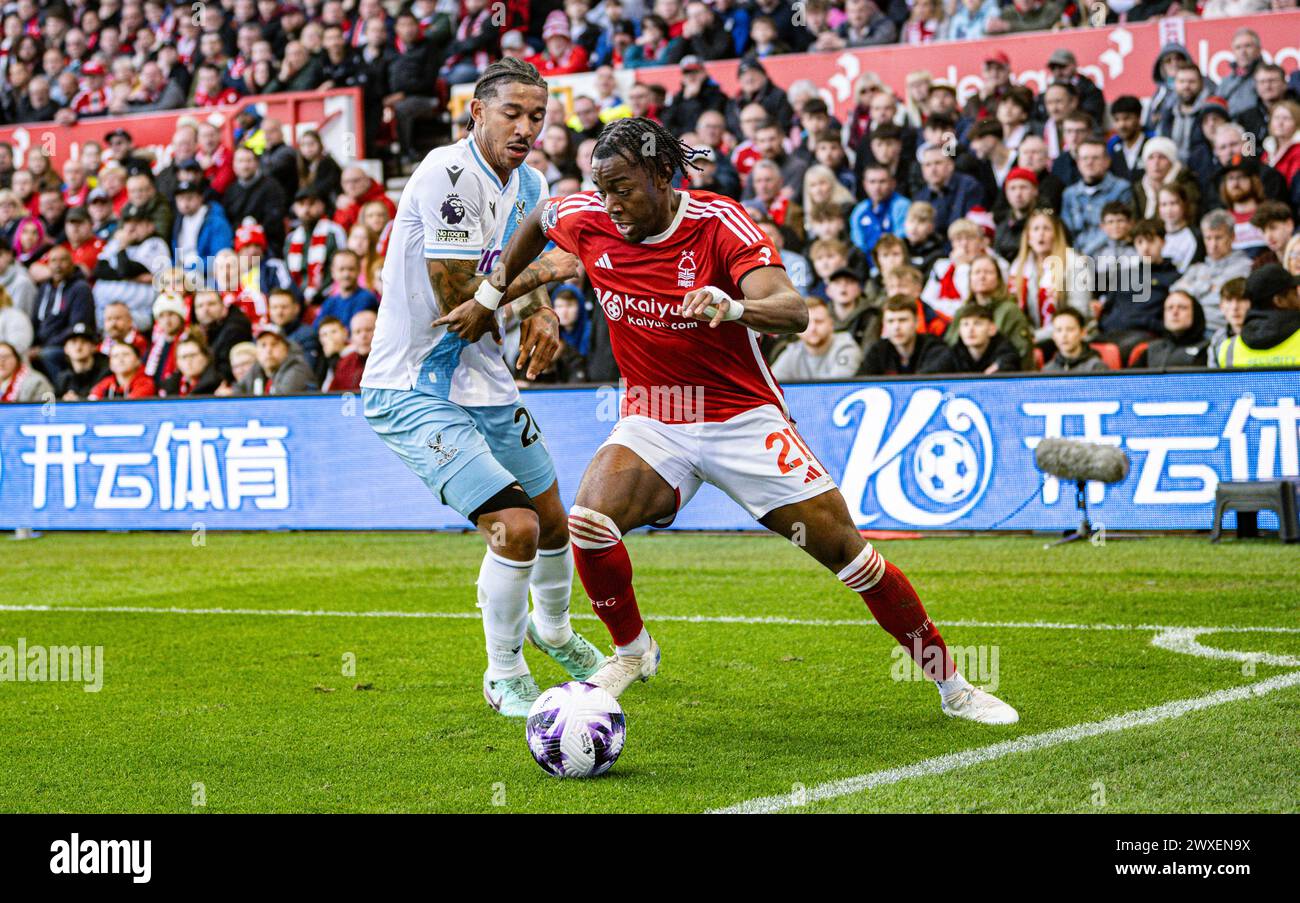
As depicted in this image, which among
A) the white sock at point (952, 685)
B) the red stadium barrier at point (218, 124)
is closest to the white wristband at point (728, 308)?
the white sock at point (952, 685)

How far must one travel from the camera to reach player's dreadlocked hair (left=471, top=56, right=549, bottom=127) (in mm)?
6027

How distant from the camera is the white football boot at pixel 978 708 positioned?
18.4 feet

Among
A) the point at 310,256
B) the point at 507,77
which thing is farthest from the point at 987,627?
the point at 310,256

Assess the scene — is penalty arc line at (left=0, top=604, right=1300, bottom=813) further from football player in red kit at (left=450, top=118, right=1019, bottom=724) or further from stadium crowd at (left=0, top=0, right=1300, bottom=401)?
stadium crowd at (left=0, top=0, right=1300, bottom=401)

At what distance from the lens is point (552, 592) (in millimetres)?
6523

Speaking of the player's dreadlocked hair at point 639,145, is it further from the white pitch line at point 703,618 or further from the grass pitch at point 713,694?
the white pitch line at point 703,618

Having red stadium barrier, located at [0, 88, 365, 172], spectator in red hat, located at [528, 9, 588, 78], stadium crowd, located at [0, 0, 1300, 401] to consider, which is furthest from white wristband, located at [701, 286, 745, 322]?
red stadium barrier, located at [0, 88, 365, 172]

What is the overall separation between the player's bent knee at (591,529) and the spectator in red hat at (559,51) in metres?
13.1

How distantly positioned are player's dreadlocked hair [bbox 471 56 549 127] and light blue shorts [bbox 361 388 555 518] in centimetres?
125

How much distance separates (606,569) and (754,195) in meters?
9.57

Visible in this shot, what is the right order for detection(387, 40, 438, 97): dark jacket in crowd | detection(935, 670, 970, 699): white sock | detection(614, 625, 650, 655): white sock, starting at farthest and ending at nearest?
detection(387, 40, 438, 97): dark jacket in crowd, detection(614, 625, 650, 655): white sock, detection(935, 670, 970, 699): white sock

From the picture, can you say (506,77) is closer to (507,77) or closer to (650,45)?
(507,77)
